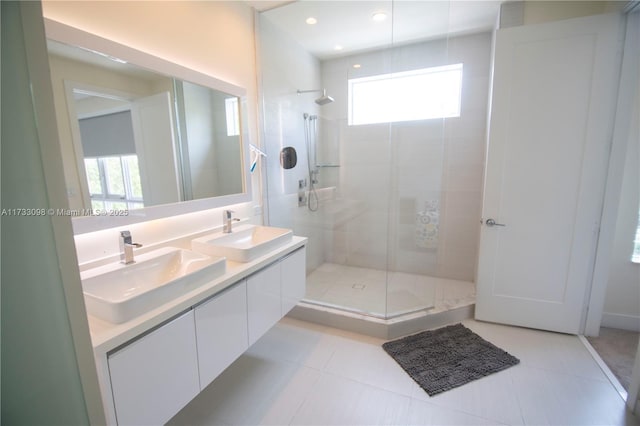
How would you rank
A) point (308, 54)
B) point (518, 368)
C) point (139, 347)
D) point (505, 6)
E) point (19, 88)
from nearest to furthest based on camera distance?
point (19, 88) < point (139, 347) < point (518, 368) < point (505, 6) < point (308, 54)

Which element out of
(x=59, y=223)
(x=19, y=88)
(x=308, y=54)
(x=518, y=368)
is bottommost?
(x=518, y=368)

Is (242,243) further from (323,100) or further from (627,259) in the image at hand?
(627,259)

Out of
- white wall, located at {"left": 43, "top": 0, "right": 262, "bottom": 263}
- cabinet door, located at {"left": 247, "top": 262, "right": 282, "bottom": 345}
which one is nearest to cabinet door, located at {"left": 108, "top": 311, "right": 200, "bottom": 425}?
cabinet door, located at {"left": 247, "top": 262, "right": 282, "bottom": 345}

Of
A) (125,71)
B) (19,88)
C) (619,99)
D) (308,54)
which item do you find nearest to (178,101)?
(125,71)

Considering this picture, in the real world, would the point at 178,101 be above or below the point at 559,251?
above

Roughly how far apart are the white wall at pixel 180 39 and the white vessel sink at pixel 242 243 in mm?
189

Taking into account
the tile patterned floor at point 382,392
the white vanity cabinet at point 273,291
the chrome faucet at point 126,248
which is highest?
the chrome faucet at point 126,248

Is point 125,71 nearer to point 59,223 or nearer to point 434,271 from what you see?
point 59,223

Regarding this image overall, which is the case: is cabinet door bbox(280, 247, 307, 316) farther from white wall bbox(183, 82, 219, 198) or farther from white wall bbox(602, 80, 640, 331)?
white wall bbox(602, 80, 640, 331)

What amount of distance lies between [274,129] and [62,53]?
1707 mm

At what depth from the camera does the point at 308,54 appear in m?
3.24

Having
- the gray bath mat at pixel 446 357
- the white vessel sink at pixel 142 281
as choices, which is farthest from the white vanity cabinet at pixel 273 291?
the gray bath mat at pixel 446 357

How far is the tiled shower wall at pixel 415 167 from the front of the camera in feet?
9.87

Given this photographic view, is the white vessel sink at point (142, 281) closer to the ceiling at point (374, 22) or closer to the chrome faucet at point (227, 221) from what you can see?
the chrome faucet at point (227, 221)
